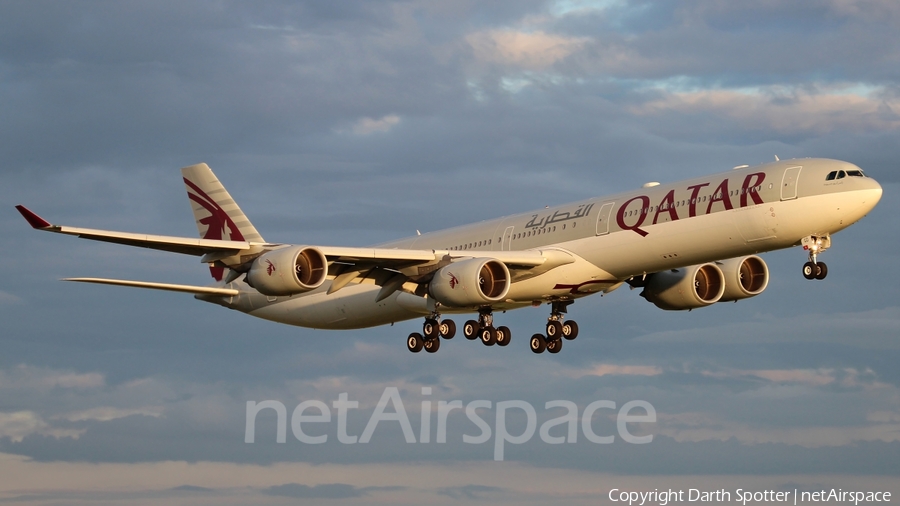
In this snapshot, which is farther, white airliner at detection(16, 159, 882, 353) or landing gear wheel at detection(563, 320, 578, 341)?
landing gear wheel at detection(563, 320, 578, 341)

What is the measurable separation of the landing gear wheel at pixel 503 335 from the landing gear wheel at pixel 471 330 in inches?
40.7

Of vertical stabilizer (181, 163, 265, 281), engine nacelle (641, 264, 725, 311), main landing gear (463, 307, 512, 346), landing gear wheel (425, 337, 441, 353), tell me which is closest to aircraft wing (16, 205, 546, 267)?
main landing gear (463, 307, 512, 346)

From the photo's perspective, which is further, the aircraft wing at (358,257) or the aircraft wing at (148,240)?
the aircraft wing at (358,257)

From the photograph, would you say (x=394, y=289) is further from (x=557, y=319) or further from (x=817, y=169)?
(x=817, y=169)

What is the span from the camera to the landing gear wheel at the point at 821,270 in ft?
169

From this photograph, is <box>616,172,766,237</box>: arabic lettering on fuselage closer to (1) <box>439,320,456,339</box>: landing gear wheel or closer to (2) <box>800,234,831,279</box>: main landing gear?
(2) <box>800,234,831,279</box>: main landing gear

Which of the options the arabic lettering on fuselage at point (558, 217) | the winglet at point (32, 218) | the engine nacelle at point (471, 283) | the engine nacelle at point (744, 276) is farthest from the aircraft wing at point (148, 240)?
the engine nacelle at point (744, 276)

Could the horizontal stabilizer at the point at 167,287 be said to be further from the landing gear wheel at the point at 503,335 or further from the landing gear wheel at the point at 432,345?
the landing gear wheel at the point at 503,335

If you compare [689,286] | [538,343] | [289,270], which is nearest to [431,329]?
[538,343]

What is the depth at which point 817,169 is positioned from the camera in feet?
168

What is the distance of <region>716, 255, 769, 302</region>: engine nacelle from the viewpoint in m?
61.9

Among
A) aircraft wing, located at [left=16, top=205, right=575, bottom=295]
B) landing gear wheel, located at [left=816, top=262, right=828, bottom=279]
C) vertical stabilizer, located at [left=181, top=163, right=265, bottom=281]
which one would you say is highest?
vertical stabilizer, located at [left=181, top=163, right=265, bottom=281]

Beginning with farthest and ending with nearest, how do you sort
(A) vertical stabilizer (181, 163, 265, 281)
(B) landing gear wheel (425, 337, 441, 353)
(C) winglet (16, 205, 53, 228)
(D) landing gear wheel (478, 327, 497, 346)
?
1. (A) vertical stabilizer (181, 163, 265, 281)
2. (B) landing gear wheel (425, 337, 441, 353)
3. (D) landing gear wheel (478, 327, 497, 346)
4. (C) winglet (16, 205, 53, 228)

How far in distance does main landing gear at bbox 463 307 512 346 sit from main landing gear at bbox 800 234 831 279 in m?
14.4
